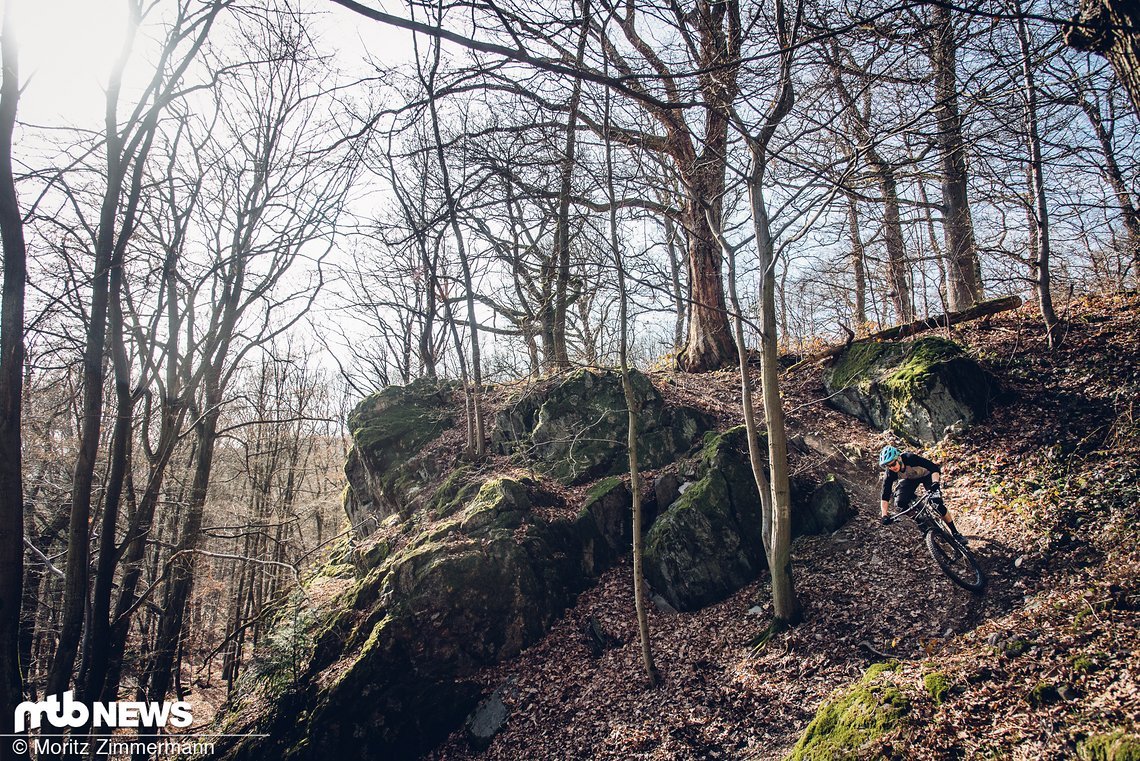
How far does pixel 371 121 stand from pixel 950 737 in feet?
17.3

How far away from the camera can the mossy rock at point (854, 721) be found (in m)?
3.92

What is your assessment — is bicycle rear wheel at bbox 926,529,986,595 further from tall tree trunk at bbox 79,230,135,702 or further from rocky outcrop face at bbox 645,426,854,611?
tall tree trunk at bbox 79,230,135,702

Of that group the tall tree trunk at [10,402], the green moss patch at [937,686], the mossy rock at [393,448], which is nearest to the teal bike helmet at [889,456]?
the green moss patch at [937,686]

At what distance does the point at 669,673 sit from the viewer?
6113 mm

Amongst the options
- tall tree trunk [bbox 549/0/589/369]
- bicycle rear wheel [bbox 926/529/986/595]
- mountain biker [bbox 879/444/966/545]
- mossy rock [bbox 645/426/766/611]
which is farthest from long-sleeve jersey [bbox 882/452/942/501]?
tall tree trunk [bbox 549/0/589/369]

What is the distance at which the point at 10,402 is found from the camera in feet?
10.9

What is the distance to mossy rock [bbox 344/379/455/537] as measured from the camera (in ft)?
35.7

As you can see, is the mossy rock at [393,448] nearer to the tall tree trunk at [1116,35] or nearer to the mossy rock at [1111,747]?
the mossy rock at [1111,747]

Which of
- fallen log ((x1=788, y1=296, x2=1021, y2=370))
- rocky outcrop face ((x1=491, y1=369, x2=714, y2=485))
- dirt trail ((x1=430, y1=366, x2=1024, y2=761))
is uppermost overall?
fallen log ((x1=788, y1=296, x2=1021, y2=370))

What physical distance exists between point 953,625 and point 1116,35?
4.97 metres

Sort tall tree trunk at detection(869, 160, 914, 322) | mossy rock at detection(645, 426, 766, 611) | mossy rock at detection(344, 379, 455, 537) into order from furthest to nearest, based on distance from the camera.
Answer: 1. tall tree trunk at detection(869, 160, 914, 322)
2. mossy rock at detection(344, 379, 455, 537)
3. mossy rock at detection(645, 426, 766, 611)

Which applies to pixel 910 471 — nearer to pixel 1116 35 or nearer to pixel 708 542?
pixel 708 542

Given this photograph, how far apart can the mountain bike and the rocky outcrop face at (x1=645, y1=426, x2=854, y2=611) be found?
122 centimetres

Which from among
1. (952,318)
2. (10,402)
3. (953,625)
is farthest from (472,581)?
(952,318)
